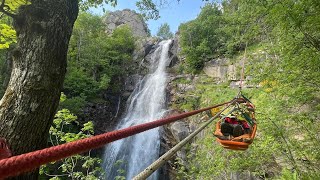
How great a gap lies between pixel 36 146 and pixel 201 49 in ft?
57.8

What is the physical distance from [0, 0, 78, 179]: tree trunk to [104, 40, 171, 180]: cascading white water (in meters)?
8.35

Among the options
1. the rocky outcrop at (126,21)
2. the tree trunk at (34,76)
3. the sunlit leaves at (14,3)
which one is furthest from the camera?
the rocky outcrop at (126,21)

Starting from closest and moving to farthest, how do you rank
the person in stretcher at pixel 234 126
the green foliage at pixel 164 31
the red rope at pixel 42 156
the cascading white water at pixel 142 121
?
the red rope at pixel 42 156 < the person in stretcher at pixel 234 126 < the cascading white water at pixel 142 121 < the green foliage at pixel 164 31

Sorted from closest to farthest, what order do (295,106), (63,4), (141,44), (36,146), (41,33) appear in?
(36,146) → (41,33) → (63,4) → (295,106) → (141,44)

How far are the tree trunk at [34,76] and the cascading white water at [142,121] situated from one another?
329 inches

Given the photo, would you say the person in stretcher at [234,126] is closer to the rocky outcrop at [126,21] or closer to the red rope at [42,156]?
the red rope at [42,156]

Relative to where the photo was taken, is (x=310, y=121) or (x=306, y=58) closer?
(x=306, y=58)

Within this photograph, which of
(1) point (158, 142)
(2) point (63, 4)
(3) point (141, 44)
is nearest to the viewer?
(2) point (63, 4)

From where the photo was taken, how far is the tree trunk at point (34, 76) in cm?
181

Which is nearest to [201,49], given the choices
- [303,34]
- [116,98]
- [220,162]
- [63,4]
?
[116,98]

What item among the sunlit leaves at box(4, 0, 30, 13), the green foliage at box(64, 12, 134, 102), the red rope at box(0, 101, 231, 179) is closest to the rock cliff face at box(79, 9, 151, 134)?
the green foliage at box(64, 12, 134, 102)

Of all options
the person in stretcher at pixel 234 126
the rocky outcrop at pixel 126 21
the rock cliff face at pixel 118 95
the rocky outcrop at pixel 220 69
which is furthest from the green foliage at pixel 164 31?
the person in stretcher at pixel 234 126

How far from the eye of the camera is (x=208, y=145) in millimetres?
9312

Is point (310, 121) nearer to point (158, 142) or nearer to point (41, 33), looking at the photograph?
point (41, 33)
